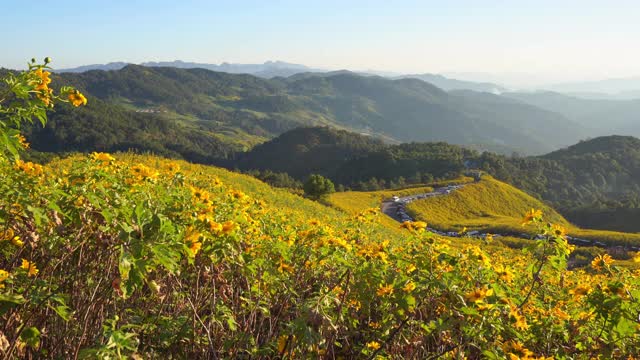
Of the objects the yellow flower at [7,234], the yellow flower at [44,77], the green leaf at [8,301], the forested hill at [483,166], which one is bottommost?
the forested hill at [483,166]

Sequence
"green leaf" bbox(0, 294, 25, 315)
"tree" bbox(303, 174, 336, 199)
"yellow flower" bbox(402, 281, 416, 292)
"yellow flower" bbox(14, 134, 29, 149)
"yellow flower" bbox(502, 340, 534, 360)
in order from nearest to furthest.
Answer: "green leaf" bbox(0, 294, 25, 315) < "yellow flower" bbox(14, 134, 29, 149) < "yellow flower" bbox(502, 340, 534, 360) < "yellow flower" bbox(402, 281, 416, 292) < "tree" bbox(303, 174, 336, 199)

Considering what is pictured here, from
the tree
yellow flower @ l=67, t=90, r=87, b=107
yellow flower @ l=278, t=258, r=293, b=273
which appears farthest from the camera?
the tree

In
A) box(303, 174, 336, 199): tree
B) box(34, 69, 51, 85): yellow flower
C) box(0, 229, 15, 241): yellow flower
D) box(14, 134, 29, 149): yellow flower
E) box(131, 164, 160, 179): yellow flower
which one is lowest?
box(303, 174, 336, 199): tree

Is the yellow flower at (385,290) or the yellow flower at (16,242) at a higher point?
the yellow flower at (16,242)

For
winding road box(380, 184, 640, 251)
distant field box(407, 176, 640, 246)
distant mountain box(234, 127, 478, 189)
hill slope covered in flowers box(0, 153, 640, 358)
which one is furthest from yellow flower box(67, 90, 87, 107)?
distant mountain box(234, 127, 478, 189)

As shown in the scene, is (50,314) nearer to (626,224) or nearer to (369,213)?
(369,213)

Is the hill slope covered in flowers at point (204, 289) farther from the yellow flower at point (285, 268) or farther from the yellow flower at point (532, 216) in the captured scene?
the yellow flower at point (532, 216)

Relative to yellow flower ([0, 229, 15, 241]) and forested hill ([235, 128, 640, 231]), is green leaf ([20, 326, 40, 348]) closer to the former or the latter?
yellow flower ([0, 229, 15, 241])

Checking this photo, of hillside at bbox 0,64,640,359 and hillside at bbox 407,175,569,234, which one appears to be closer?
hillside at bbox 0,64,640,359

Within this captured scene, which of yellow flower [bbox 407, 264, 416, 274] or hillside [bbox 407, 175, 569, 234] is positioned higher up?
yellow flower [bbox 407, 264, 416, 274]

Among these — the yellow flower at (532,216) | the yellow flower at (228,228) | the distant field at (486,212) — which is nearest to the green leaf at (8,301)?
the yellow flower at (228,228)

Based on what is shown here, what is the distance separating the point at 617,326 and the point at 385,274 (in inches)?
72.3

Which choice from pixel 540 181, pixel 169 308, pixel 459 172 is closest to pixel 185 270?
pixel 169 308

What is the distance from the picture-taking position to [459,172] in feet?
342
